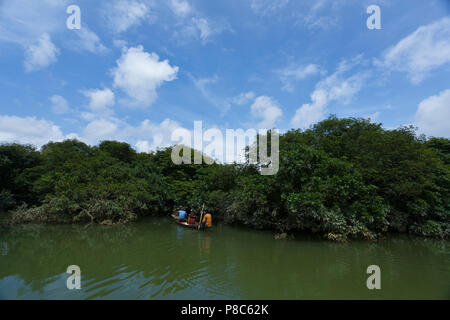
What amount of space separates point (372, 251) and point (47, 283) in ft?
31.7

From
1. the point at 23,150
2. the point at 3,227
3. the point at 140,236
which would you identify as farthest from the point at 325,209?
the point at 23,150

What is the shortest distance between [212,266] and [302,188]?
4908mm

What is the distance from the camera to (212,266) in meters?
6.08

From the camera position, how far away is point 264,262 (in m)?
6.54

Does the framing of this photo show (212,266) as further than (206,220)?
No

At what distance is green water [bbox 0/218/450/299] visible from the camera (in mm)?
4586

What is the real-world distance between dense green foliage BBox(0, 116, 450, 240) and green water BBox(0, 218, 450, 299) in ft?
4.26

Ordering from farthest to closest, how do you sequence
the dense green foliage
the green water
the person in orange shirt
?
the person in orange shirt, the dense green foliage, the green water

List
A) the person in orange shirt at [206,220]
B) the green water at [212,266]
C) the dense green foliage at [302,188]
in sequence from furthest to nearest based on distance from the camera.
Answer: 1. the person in orange shirt at [206,220]
2. the dense green foliage at [302,188]
3. the green water at [212,266]

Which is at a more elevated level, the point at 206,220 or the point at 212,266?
the point at 206,220

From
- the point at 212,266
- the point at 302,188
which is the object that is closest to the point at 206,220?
the point at 302,188

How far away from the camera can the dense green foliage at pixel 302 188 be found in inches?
359

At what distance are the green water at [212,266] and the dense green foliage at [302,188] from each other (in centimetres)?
130

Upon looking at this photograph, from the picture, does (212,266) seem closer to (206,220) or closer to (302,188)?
(302,188)
